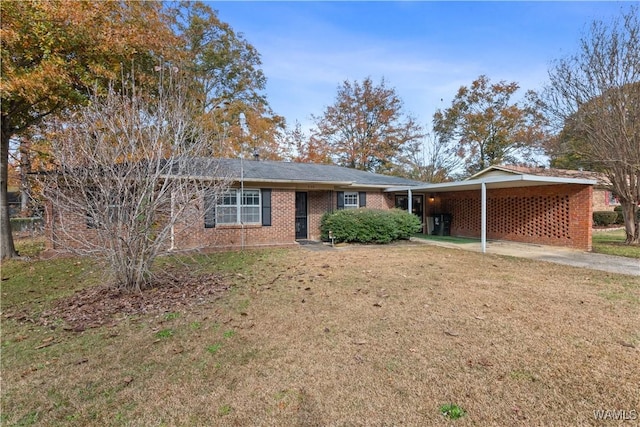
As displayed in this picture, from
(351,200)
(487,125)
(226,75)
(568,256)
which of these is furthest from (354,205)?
(487,125)

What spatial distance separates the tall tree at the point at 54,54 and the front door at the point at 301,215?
23.3 feet

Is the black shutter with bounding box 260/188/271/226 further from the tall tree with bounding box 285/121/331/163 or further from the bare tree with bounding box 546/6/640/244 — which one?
the tall tree with bounding box 285/121/331/163

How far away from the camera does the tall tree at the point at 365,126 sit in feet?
83.8

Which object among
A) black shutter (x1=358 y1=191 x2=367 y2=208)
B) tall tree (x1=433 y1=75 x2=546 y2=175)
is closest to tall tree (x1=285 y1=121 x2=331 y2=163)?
tall tree (x1=433 y1=75 x2=546 y2=175)

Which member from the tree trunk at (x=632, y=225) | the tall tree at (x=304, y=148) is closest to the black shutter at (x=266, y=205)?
the tree trunk at (x=632, y=225)

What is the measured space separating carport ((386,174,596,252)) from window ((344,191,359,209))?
1526 mm

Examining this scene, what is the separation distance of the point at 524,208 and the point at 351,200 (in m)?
6.73

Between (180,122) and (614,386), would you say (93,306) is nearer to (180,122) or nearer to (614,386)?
(180,122)

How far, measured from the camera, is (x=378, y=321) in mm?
4125

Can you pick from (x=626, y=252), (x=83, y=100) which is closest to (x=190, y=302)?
(x=83, y=100)

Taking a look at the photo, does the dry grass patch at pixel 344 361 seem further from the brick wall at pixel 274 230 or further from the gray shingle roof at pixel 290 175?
the gray shingle roof at pixel 290 175

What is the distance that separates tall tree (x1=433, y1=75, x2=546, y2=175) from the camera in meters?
24.2

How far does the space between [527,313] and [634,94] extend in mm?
10450

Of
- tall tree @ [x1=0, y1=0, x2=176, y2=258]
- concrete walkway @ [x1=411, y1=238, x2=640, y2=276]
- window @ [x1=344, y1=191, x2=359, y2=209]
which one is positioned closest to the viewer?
concrete walkway @ [x1=411, y1=238, x2=640, y2=276]
